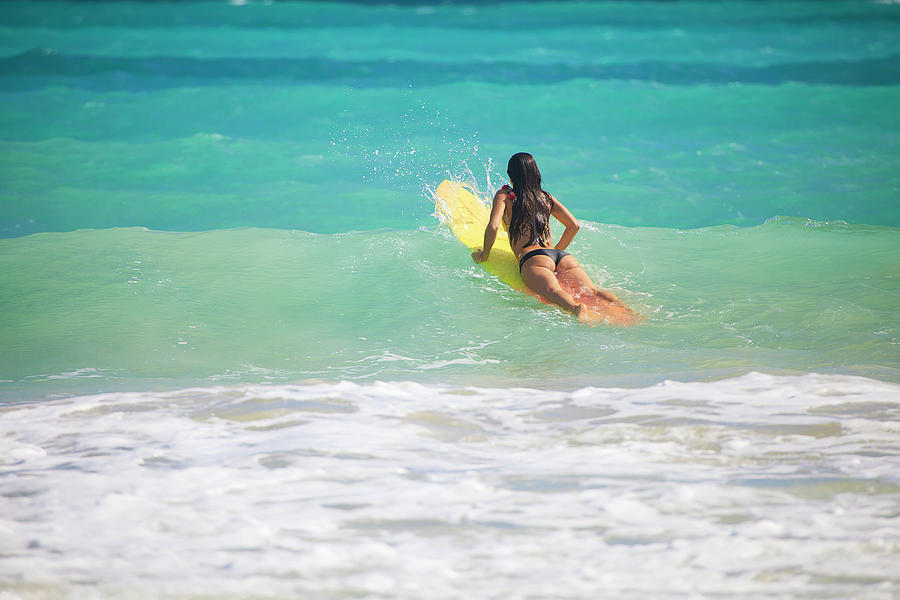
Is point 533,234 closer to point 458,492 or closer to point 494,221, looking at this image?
point 494,221

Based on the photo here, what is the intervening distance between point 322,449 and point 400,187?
21.9 feet

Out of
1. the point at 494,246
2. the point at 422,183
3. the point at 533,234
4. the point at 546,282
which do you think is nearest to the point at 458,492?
the point at 546,282

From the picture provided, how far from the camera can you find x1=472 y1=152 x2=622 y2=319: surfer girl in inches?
199

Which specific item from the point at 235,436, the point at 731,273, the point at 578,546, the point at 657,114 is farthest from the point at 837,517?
the point at 657,114

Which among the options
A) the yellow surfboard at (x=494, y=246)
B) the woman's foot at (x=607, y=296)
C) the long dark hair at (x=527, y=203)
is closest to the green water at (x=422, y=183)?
the yellow surfboard at (x=494, y=246)

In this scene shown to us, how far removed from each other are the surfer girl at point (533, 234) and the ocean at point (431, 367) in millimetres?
199

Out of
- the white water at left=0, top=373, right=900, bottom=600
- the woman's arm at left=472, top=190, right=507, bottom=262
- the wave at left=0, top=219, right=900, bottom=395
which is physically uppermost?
the woman's arm at left=472, top=190, right=507, bottom=262

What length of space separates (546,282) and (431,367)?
1.10 meters

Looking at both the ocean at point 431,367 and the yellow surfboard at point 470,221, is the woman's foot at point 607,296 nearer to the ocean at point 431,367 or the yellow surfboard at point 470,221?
the ocean at point 431,367

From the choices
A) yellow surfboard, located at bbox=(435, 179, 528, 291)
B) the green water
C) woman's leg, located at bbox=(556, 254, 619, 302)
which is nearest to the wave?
the green water

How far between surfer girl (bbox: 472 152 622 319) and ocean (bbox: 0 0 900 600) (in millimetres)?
199

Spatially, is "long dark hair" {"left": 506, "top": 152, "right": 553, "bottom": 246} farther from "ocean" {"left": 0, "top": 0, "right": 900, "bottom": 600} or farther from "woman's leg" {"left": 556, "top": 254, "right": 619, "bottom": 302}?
"ocean" {"left": 0, "top": 0, "right": 900, "bottom": 600}

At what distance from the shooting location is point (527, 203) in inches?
211

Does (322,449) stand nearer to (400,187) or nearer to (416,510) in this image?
(416,510)
